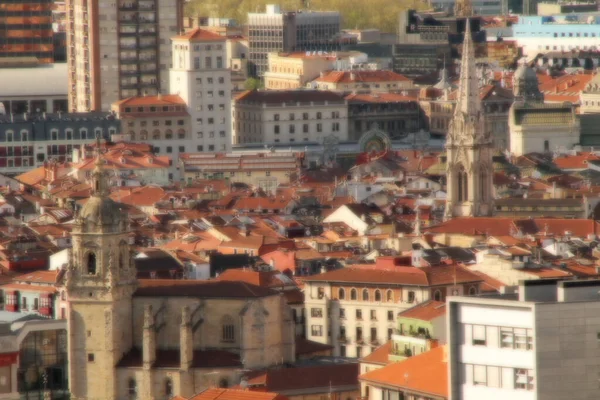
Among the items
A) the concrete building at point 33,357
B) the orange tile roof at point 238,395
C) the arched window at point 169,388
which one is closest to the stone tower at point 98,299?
the arched window at point 169,388

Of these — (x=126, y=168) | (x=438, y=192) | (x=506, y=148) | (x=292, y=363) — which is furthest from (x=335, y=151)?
(x=292, y=363)

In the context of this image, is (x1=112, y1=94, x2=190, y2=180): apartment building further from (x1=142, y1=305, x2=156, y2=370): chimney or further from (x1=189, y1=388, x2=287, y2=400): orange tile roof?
(x1=189, y1=388, x2=287, y2=400): orange tile roof

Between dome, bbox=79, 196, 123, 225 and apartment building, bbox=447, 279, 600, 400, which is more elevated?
apartment building, bbox=447, 279, 600, 400

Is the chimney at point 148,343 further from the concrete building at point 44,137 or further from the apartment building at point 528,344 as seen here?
the concrete building at point 44,137

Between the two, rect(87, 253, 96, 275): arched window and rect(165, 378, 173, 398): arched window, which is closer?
rect(165, 378, 173, 398): arched window

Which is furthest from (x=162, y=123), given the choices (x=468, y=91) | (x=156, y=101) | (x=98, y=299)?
(x=98, y=299)

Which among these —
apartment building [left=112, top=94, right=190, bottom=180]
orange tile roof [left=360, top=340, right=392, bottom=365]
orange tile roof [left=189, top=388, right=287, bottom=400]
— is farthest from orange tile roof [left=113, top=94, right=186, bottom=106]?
orange tile roof [left=189, top=388, right=287, bottom=400]

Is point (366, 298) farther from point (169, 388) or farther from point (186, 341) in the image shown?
point (169, 388)

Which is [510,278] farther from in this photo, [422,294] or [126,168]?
[126,168]
